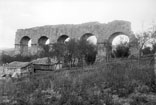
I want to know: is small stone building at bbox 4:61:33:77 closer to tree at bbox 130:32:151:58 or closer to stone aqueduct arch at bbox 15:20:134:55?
stone aqueduct arch at bbox 15:20:134:55

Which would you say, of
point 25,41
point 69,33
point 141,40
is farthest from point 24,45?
point 141,40

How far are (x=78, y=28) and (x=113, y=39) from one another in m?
4.91

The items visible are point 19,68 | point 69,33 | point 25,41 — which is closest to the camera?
point 19,68

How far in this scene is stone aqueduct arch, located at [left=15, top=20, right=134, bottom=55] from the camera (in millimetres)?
23812

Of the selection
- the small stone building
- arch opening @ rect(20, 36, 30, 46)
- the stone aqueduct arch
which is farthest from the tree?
arch opening @ rect(20, 36, 30, 46)

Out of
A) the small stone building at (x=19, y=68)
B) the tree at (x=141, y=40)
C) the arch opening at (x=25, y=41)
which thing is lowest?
the small stone building at (x=19, y=68)

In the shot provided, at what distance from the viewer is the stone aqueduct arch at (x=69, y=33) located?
938 inches

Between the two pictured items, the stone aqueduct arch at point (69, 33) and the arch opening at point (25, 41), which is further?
the arch opening at point (25, 41)

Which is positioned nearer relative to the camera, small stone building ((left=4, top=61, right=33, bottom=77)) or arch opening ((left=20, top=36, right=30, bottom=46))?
small stone building ((left=4, top=61, right=33, bottom=77))

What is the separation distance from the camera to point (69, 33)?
27.3 m

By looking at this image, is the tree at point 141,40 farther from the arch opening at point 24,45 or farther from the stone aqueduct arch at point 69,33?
the arch opening at point 24,45

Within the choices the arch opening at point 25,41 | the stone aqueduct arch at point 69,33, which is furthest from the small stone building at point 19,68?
the arch opening at point 25,41

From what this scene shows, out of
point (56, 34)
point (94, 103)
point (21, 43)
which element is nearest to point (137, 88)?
point (94, 103)

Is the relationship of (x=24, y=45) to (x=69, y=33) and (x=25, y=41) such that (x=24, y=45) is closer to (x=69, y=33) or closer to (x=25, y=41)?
(x=25, y=41)
